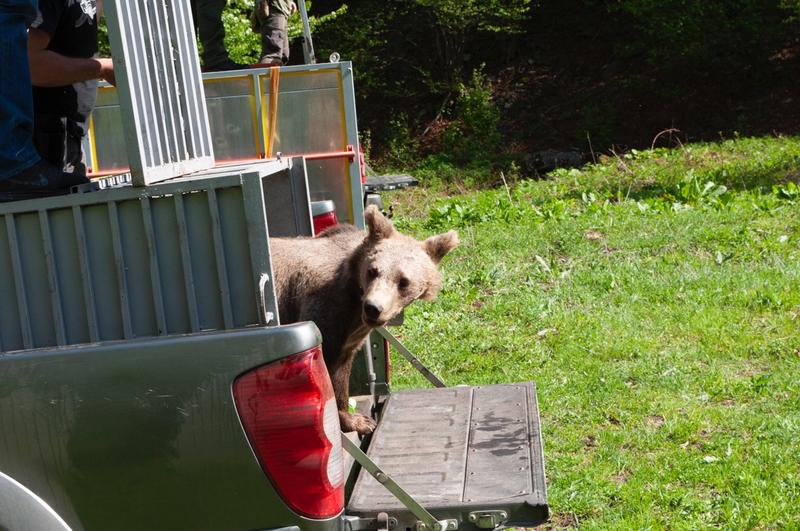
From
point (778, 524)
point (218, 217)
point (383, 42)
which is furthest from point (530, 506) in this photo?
point (383, 42)

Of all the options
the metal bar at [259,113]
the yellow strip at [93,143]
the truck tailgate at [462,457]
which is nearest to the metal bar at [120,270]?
the truck tailgate at [462,457]

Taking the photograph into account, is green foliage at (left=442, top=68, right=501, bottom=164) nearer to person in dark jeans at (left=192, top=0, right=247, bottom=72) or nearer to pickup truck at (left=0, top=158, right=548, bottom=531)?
person in dark jeans at (left=192, top=0, right=247, bottom=72)

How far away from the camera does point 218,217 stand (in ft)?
9.30

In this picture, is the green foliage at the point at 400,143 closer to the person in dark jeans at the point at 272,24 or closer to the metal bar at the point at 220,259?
the person in dark jeans at the point at 272,24

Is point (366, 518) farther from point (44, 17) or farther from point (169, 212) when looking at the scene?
point (44, 17)

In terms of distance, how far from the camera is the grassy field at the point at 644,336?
16.7 feet

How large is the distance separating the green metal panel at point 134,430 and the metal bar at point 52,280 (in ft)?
1.11

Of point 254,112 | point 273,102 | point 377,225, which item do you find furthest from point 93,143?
point 377,225

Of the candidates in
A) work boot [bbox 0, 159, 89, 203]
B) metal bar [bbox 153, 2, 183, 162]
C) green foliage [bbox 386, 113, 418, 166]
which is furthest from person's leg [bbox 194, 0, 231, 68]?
green foliage [bbox 386, 113, 418, 166]

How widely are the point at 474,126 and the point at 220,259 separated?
19925 millimetres

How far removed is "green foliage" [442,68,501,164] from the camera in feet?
70.3

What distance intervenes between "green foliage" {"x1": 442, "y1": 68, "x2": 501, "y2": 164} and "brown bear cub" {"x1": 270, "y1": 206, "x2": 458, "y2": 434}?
53.2ft

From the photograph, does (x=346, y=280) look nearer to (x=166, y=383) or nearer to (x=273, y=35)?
(x=166, y=383)

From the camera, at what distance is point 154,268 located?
285 cm
